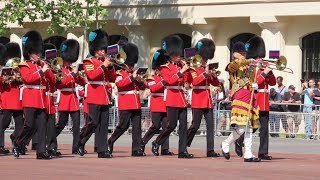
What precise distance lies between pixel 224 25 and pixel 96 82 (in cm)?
1750

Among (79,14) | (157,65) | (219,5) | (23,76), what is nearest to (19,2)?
(79,14)

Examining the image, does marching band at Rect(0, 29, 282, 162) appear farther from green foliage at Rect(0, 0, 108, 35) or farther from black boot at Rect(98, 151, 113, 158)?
green foliage at Rect(0, 0, 108, 35)

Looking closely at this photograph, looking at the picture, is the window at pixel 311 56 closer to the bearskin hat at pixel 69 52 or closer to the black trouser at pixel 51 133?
the bearskin hat at pixel 69 52

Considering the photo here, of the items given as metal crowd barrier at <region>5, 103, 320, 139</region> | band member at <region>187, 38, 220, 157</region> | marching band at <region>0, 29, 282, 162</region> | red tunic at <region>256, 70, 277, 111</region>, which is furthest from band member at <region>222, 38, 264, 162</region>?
metal crowd barrier at <region>5, 103, 320, 139</region>

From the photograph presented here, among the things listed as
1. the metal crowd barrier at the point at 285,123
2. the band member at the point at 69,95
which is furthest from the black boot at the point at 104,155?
the metal crowd barrier at the point at 285,123

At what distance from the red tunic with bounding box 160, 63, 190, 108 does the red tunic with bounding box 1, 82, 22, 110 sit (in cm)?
245

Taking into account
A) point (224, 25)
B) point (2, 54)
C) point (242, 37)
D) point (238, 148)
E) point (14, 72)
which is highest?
point (224, 25)

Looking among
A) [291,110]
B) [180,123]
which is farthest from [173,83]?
[291,110]

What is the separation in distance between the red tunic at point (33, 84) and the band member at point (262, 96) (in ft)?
10.6

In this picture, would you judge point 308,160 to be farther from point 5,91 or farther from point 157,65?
point 5,91

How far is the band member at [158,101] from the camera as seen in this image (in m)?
22.1

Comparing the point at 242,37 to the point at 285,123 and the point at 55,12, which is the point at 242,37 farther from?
the point at 285,123

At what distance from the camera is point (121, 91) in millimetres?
21703

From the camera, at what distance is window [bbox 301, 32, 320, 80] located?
35844 mm
